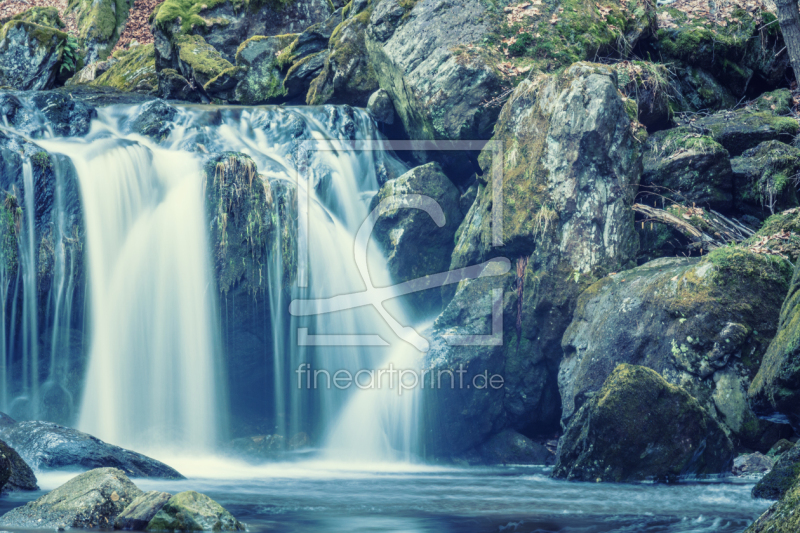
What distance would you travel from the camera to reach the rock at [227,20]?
15523 millimetres

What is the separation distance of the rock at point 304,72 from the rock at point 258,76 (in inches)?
8.9

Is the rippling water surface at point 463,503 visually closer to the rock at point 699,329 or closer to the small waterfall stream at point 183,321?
the rock at point 699,329

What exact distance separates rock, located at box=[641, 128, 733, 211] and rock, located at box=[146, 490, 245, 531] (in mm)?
7128

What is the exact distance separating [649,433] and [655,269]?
230 cm

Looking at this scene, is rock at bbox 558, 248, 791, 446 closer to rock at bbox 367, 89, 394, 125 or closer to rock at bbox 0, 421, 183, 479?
rock at bbox 0, 421, 183, 479

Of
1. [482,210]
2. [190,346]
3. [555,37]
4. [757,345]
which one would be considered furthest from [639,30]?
[190,346]

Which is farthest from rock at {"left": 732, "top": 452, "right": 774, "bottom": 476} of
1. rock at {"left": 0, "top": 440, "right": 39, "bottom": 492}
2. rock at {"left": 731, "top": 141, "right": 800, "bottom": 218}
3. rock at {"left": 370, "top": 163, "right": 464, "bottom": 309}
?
rock at {"left": 0, "top": 440, "right": 39, "bottom": 492}

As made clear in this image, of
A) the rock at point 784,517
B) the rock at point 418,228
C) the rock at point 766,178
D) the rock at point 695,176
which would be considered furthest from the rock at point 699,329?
the rock at point 784,517

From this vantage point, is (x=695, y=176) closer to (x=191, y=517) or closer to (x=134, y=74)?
(x=191, y=517)

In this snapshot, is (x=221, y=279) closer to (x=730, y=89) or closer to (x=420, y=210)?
(x=420, y=210)

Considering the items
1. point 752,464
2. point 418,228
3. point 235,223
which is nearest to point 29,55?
point 235,223

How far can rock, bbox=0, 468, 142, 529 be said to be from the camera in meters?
4.16

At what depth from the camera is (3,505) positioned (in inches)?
193

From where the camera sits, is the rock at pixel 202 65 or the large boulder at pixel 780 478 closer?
the large boulder at pixel 780 478
